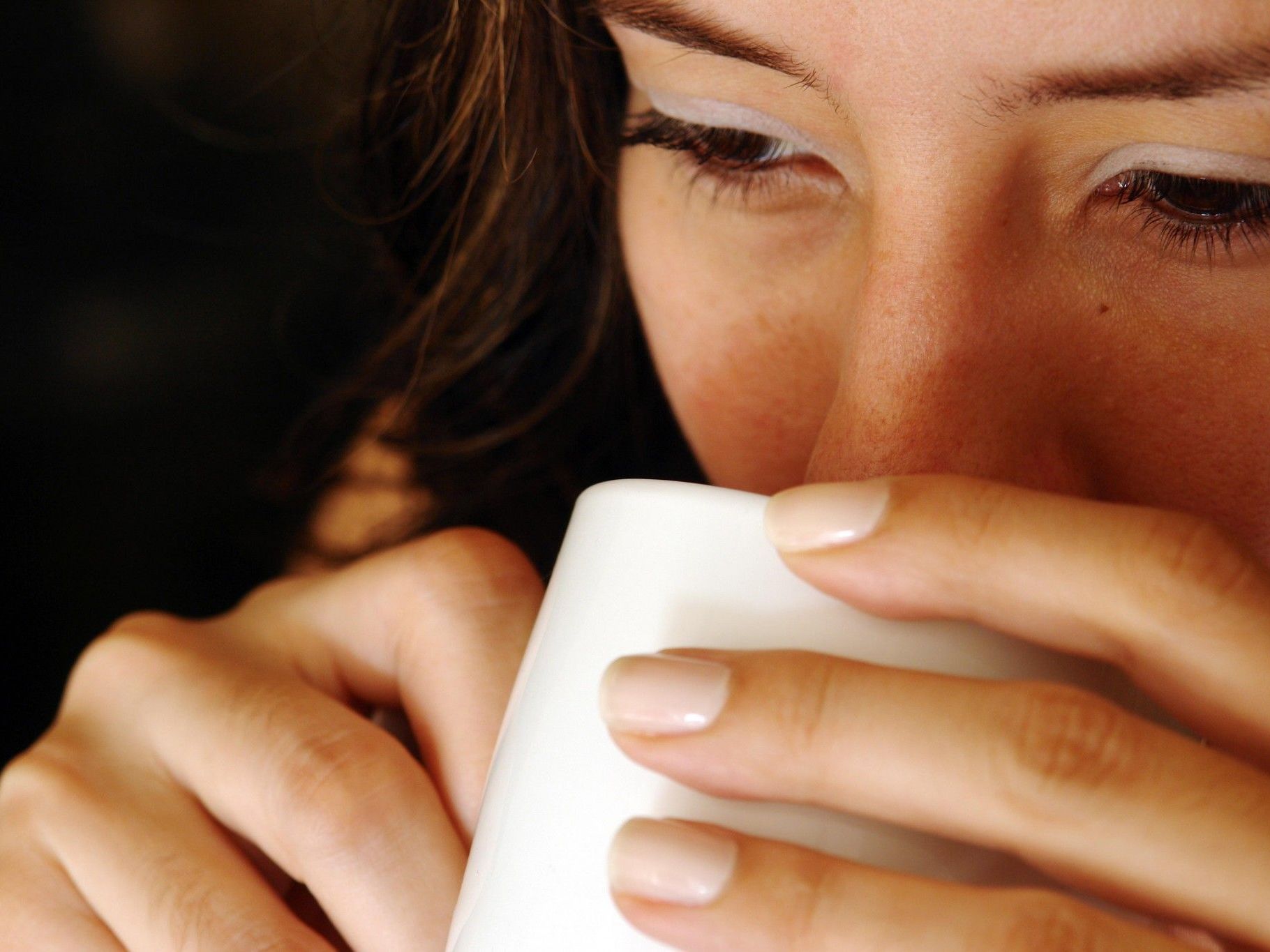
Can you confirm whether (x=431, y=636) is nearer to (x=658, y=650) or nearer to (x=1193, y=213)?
(x=658, y=650)

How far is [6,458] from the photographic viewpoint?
6.35 ft

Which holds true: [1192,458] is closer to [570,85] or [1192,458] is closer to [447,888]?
[447,888]

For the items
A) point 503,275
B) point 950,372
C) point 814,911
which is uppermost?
point 503,275

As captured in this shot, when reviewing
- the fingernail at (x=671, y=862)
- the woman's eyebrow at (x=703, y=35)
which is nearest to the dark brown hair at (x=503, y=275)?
the woman's eyebrow at (x=703, y=35)

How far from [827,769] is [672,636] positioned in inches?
3.3

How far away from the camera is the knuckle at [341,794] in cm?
70

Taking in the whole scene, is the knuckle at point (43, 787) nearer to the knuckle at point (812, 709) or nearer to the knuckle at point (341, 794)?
the knuckle at point (341, 794)

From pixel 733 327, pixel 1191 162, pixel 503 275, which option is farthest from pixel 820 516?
pixel 503 275

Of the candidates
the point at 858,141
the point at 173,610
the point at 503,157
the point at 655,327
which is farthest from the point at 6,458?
the point at 858,141

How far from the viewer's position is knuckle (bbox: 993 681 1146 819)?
1.59 feet

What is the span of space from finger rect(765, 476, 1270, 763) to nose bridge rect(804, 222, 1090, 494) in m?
0.16

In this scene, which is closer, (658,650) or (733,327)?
(658,650)

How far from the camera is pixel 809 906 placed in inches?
19.2

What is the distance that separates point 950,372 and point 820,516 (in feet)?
0.71
